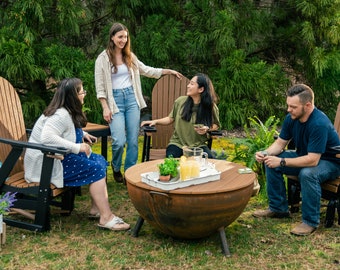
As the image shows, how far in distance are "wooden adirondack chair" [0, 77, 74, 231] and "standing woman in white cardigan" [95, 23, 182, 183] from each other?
30.6 inches

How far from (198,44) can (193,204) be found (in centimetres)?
379

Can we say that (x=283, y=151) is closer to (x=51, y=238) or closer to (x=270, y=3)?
(x=51, y=238)

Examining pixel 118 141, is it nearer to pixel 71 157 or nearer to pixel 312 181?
pixel 71 157

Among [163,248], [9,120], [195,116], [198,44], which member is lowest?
[163,248]

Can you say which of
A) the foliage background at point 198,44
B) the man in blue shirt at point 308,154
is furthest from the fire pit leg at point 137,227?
the foliage background at point 198,44

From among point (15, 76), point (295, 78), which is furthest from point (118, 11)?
point (295, 78)

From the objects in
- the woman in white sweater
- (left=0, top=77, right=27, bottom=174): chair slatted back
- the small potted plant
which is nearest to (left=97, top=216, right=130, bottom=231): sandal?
the woman in white sweater

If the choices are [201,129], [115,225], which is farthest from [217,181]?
[201,129]

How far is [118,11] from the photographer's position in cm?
651

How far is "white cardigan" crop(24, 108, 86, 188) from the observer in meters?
3.40

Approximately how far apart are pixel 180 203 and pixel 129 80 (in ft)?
5.88

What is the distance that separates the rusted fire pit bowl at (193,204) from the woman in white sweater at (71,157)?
361mm

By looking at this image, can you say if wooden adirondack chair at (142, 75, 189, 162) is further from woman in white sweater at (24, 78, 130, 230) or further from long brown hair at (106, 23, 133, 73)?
woman in white sweater at (24, 78, 130, 230)

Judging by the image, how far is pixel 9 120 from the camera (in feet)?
12.5
